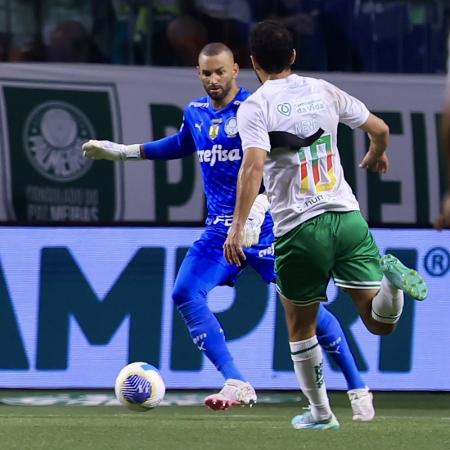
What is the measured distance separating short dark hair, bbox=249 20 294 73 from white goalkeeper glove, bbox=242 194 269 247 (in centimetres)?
133

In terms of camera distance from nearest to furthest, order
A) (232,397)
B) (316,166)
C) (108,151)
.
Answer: (316,166)
(232,397)
(108,151)

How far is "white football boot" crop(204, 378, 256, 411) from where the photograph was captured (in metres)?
8.04

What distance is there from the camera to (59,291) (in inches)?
399

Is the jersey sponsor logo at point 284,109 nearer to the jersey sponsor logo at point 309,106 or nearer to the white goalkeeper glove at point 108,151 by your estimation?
the jersey sponsor logo at point 309,106

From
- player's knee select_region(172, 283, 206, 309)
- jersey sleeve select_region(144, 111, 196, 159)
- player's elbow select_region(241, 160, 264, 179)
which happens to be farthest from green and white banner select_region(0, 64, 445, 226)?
player's elbow select_region(241, 160, 264, 179)

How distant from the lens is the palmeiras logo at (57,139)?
474 inches

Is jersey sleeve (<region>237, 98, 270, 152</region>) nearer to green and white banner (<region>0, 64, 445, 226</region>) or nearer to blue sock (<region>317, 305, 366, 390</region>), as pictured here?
blue sock (<region>317, 305, 366, 390</region>)

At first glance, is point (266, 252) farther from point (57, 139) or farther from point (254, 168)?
point (57, 139)

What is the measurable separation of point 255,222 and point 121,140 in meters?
3.97

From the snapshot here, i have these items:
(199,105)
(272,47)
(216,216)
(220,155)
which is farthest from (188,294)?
(272,47)

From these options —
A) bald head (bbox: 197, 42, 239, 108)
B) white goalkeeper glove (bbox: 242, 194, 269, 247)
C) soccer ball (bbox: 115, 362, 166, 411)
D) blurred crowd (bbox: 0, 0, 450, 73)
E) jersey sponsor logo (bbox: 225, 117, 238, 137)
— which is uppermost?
blurred crowd (bbox: 0, 0, 450, 73)

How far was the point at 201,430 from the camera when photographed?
734 cm

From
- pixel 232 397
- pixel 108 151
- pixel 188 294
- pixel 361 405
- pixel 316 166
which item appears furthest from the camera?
pixel 108 151

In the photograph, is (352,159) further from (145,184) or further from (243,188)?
(243,188)
